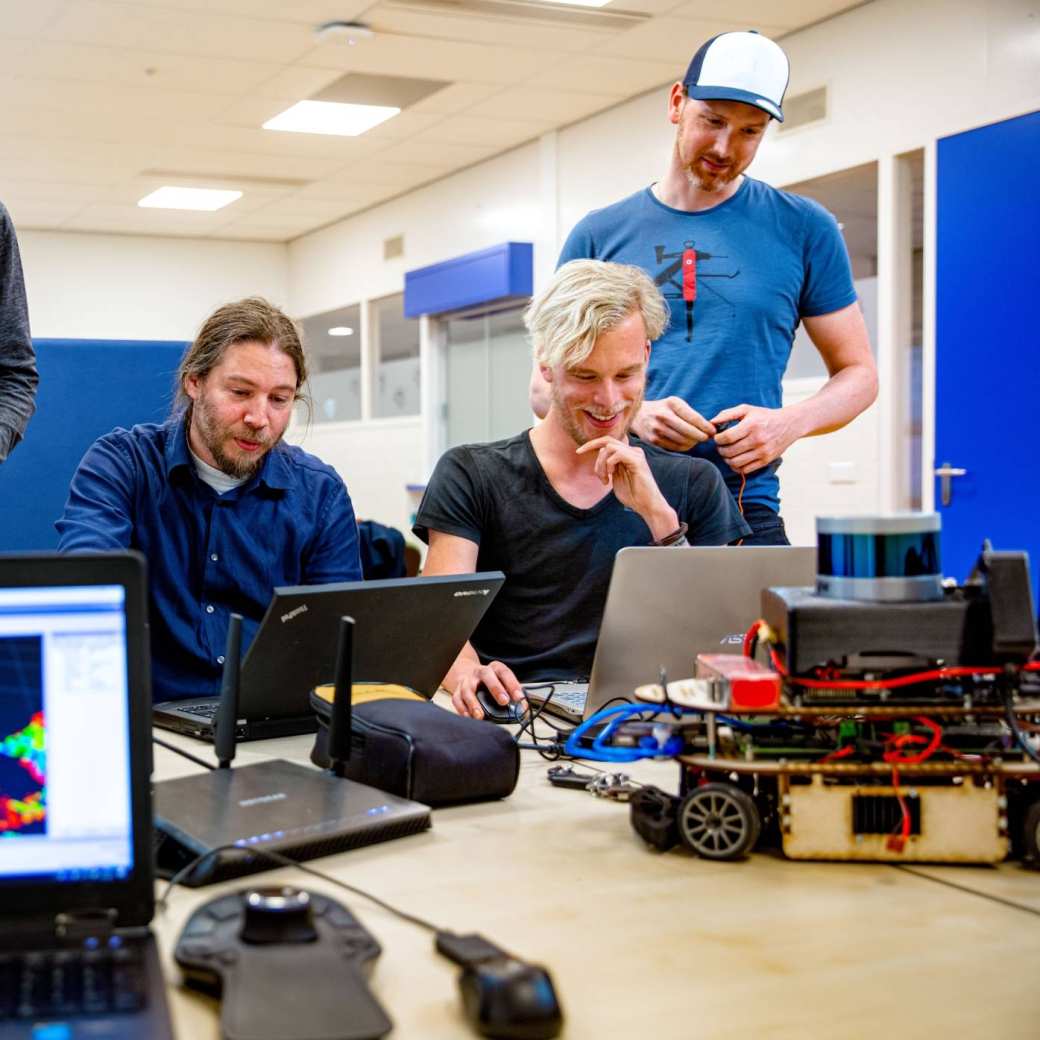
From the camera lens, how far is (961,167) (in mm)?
4742

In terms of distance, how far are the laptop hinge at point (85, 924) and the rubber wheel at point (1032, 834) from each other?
0.74m

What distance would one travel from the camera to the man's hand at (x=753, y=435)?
229 centimetres

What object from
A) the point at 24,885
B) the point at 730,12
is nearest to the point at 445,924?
the point at 24,885

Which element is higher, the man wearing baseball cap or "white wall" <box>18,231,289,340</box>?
"white wall" <box>18,231,289,340</box>

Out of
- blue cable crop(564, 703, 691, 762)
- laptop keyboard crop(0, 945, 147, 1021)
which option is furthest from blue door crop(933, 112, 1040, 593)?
laptop keyboard crop(0, 945, 147, 1021)

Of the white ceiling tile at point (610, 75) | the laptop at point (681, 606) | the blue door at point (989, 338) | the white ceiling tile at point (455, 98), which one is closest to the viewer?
the laptop at point (681, 606)

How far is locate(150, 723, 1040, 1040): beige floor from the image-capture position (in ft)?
2.73

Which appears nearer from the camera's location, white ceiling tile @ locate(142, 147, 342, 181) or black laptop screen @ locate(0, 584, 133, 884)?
black laptop screen @ locate(0, 584, 133, 884)

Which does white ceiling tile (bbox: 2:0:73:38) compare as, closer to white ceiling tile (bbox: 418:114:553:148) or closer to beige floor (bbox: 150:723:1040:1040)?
white ceiling tile (bbox: 418:114:553:148)

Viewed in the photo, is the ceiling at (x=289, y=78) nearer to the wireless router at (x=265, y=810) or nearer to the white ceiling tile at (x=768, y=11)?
the white ceiling tile at (x=768, y=11)

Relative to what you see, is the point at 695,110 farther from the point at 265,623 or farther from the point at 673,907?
the point at 673,907

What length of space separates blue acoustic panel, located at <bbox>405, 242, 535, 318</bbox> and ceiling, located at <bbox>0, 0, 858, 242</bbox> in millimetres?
596

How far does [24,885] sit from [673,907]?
1.54 ft

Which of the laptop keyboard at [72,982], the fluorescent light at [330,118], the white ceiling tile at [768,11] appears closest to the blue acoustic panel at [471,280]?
the fluorescent light at [330,118]
